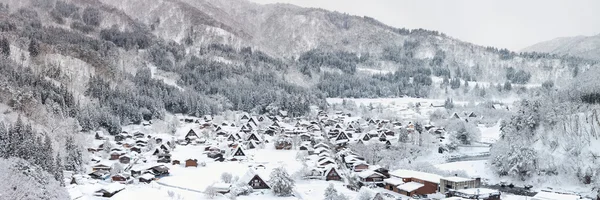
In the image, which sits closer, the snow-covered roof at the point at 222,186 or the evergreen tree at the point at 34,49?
the snow-covered roof at the point at 222,186

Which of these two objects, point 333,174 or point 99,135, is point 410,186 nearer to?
point 333,174

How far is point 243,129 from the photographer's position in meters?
82.5

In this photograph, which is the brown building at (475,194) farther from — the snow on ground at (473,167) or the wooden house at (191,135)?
the wooden house at (191,135)

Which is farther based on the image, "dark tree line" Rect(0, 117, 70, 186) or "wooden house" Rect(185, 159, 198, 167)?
"wooden house" Rect(185, 159, 198, 167)

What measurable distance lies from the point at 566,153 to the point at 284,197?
100ft

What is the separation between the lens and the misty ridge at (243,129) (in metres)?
44.1

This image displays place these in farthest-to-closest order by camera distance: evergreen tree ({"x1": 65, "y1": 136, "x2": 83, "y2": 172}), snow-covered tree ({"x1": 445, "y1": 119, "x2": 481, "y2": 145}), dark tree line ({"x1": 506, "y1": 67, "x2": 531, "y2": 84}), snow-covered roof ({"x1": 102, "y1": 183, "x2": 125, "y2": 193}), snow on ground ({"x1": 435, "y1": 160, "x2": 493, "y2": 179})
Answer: dark tree line ({"x1": 506, "y1": 67, "x2": 531, "y2": 84}) < snow-covered tree ({"x1": 445, "y1": 119, "x2": 481, "y2": 145}) < snow on ground ({"x1": 435, "y1": 160, "x2": 493, "y2": 179}) < evergreen tree ({"x1": 65, "y1": 136, "x2": 83, "y2": 172}) < snow-covered roof ({"x1": 102, "y1": 183, "x2": 125, "y2": 193})

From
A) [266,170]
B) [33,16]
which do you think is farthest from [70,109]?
[33,16]

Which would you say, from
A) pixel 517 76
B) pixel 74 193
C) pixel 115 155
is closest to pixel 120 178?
pixel 74 193

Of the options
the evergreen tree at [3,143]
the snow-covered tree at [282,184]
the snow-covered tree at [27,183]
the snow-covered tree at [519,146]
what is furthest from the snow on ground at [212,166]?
the snow-covered tree at [519,146]

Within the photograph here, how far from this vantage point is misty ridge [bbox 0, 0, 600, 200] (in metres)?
44.1

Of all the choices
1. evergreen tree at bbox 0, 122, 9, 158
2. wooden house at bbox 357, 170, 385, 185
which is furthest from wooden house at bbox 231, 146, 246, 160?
evergreen tree at bbox 0, 122, 9, 158

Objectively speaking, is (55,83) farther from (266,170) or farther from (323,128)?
(266,170)

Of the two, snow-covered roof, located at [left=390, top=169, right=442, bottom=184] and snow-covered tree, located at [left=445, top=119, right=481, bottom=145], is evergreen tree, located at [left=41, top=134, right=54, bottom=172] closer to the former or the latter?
snow-covered roof, located at [left=390, top=169, right=442, bottom=184]
